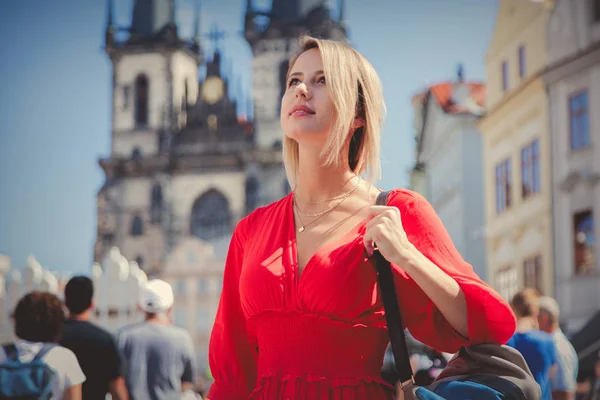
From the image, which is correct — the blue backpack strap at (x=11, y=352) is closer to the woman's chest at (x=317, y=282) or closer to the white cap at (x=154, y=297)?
the woman's chest at (x=317, y=282)

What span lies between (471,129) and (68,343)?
26.5 meters

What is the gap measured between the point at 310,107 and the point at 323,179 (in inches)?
8.6

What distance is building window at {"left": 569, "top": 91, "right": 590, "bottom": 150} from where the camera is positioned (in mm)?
18953

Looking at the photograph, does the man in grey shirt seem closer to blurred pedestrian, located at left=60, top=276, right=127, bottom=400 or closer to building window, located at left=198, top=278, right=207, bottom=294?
blurred pedestrian, located at left=60, top=276, right=127, bottom=400

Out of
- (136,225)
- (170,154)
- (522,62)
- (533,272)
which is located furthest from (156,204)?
(533,272)

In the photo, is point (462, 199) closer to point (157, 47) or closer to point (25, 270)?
point (25, 270)

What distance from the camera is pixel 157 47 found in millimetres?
62344

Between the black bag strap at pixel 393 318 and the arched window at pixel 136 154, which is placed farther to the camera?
the arched window at pixel 136 154

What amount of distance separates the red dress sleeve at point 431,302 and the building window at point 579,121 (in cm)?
1744

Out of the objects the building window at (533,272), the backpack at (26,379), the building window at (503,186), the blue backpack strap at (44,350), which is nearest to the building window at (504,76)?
the building window at (503,186)

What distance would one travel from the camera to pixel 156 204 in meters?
58.4

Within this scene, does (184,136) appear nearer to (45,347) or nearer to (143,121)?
(143,121)

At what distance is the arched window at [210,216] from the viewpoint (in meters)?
57.3

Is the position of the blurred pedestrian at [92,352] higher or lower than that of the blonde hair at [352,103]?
lower
